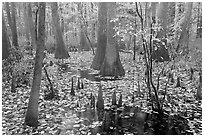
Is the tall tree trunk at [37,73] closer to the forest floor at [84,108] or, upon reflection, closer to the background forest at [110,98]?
the background forest at [110,98]

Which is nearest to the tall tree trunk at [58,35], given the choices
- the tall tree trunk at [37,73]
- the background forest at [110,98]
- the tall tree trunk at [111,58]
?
the background forest at [110,98]

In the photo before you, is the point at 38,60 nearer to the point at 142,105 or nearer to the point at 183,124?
the point at 142,105

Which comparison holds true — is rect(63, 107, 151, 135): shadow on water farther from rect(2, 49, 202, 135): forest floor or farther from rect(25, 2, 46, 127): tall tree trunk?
rect(25, 2, 46, 127): tall tree trunk

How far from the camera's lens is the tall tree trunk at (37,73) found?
14.9 ft

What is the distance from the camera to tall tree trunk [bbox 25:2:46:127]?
455cm

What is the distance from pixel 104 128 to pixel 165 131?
54.0 inches

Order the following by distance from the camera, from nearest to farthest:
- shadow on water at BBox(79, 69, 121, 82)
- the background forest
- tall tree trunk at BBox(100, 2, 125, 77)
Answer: the background forest
shadow on water at BBox(79, 69, 121, 82)
tall tree trunk at BBox(100, 2, 125, 77)

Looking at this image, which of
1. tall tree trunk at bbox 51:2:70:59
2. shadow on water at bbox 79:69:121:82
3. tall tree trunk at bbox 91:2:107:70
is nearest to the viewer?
shadow on water at bbox 79:69:121:82

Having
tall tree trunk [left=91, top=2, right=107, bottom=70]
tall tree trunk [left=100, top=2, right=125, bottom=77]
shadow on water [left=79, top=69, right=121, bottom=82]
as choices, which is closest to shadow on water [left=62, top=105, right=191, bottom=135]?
shadow on water [left=79, top=69, right=121, bottom=82]

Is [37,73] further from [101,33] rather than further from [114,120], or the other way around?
[101,33]

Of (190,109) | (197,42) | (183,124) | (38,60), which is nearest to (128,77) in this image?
(197,42)

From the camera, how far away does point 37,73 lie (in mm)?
4648

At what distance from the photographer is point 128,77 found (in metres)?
9.32

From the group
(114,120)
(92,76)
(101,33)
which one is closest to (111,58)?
(92,76)
